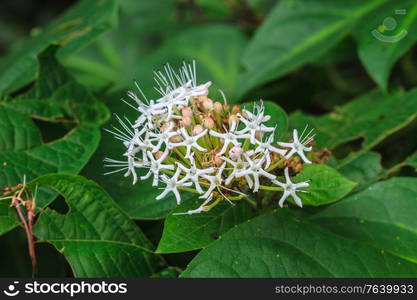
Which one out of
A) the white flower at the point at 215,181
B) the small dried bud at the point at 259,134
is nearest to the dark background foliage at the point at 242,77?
the white flower at the point at 215,181

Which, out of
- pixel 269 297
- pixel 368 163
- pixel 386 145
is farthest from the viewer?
pixel 386 145

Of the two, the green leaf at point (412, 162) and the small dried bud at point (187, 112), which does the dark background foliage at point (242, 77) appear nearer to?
the green leaf at point (412, 162)

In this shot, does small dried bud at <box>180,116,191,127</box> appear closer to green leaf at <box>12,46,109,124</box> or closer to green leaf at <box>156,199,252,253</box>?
green leaf at <box>156,199,252,253</box>

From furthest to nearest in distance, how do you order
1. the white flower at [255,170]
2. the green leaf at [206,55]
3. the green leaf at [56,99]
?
the green leaf at [206,55], the green leaf at [56,99], the white flower at [255,170]

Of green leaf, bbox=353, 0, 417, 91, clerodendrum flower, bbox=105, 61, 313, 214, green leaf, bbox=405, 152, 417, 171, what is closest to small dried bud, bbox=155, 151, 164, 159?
clerodendrum flower, bbox=105, 61, 313, 214

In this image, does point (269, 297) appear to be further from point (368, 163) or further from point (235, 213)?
point (368, 163)

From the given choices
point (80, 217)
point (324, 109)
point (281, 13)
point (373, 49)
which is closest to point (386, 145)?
point (373, 49)
